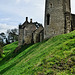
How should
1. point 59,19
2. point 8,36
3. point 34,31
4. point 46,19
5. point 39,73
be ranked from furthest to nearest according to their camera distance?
point 8,36, point 34,31, point 46,19, point 59,19, point 39,73

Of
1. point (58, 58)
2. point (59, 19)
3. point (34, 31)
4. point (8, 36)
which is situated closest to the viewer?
point (58, 58)

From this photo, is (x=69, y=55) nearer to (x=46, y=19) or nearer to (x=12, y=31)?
(x=46, y=19)

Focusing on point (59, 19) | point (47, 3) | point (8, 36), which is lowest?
point (8, 36)

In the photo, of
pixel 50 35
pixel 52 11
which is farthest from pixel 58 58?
pixel 52 11

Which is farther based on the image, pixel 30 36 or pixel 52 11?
pixel 30 36

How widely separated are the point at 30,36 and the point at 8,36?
5637 cm

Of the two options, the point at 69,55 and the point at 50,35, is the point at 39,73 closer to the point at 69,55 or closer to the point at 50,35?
the point at 69,55

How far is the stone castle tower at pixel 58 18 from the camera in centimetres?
1931

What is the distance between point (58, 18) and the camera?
1942 centimetres

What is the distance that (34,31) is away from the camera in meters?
28.4

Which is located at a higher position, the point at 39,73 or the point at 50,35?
the point at 50,35

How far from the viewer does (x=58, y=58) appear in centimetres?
863

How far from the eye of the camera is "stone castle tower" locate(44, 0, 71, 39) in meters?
19.3

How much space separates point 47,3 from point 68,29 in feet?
19.5
